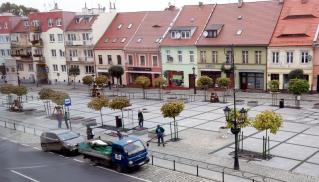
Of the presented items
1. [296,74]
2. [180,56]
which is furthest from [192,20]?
[296,74]

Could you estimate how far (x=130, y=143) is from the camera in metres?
22.4

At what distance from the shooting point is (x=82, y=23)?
66000mm

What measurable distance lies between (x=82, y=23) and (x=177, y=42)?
64.9 feet

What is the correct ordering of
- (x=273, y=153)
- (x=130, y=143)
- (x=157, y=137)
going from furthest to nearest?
1. (x=157, y=137)
2. (x=273, y=153)
3. (x=130, y=143)

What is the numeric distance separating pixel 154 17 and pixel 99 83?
1554 centimetres

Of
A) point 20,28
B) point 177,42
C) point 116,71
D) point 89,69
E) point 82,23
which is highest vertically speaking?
point 20,28

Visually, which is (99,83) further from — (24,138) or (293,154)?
(293,154)

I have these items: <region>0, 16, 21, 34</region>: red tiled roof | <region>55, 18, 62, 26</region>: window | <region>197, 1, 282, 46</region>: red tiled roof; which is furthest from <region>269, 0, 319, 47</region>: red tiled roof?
<region>0, 16, 21, 34</region>: red tiled roof

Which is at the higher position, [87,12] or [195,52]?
[87,12]

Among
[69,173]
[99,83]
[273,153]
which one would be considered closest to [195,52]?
[99,83]

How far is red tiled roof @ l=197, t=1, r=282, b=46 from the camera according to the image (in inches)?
1905

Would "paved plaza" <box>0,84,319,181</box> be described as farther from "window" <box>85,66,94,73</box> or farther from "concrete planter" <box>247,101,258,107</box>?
"window" <box>85,66,94,73</box>

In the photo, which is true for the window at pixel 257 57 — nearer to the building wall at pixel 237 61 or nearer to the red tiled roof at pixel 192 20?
the building wall at pixel 237 61

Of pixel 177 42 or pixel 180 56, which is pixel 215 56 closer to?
pixel 180 56
